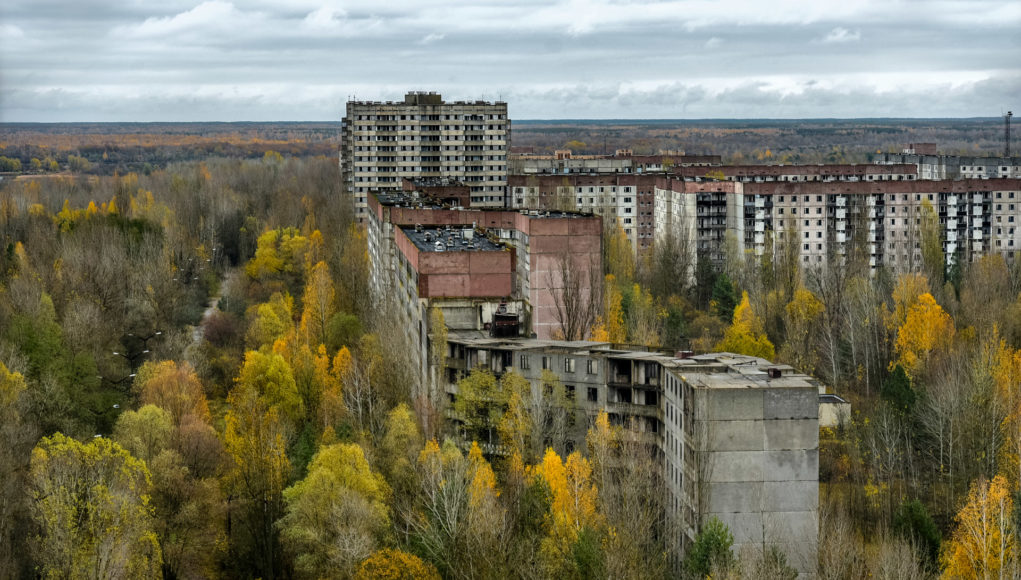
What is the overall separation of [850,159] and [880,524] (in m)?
135

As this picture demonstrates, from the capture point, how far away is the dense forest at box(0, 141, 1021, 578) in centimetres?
2453

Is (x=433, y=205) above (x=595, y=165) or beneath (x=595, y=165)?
beneath

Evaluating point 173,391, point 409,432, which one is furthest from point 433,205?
point 409,432

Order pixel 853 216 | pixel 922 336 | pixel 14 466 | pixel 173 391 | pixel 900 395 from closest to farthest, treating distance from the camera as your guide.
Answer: pixel 14 466 < pixel 173 391 < pixel 900 395 < pixel 922 336 < pixel 853 216

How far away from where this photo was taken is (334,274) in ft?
182

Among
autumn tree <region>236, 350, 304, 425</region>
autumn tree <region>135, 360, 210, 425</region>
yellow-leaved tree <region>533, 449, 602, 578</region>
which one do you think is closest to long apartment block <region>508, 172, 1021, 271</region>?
autumn tree <region>236, 350, 304, 425</region>

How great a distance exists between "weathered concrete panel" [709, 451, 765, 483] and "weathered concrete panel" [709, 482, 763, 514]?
114mm

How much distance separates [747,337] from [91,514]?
25370mm

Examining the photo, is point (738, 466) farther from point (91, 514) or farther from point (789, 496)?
point (91, 514)

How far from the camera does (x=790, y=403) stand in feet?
83.9

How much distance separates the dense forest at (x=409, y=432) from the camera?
2453cm

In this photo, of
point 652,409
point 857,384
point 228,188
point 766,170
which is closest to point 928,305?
point 857,384

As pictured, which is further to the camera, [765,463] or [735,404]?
[765,463]

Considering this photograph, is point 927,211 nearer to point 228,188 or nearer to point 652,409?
point 652,409
